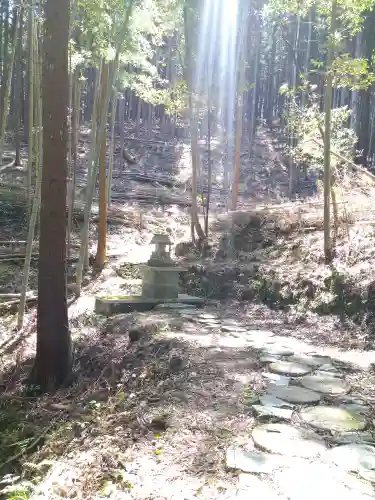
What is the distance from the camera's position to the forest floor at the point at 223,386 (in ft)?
8.67

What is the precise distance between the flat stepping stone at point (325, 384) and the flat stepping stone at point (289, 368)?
0.46 ft

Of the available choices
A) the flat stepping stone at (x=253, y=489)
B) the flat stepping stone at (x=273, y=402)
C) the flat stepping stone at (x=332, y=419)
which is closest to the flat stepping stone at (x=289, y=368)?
A: the flat stepping stone at (x=273, y=402)

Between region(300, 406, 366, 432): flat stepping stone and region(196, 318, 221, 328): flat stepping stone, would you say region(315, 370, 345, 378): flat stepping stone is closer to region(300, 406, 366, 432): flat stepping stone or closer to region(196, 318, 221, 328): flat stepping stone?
region(300, 406, 366, 432): flat stepping stone

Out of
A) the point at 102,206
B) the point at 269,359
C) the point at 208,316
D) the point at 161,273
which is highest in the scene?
the point at 102,206

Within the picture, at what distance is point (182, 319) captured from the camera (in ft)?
22.0

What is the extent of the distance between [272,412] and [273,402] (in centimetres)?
21

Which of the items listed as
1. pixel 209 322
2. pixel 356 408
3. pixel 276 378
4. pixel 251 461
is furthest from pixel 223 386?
pixel 209 322

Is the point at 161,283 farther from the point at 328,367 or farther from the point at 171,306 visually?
the point at 328,367

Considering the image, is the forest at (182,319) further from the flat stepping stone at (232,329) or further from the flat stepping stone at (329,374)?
the flat stepping stone at (232,329)

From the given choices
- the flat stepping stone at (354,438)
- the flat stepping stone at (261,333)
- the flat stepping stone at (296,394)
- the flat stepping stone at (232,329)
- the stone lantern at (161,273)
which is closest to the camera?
the flat stepping stone at (354,438)

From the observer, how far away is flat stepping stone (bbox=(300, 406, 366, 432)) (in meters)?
3.18

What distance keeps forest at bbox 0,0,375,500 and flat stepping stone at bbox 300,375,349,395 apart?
27mm

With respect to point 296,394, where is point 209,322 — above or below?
below

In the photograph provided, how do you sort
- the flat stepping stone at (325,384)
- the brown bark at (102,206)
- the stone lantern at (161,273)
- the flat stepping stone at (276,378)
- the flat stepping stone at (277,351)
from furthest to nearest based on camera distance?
the brown bark at (102,206) < the stone lantern at (161,273) < the flat stepping stone at (277,351) < the flat stepping stone at (276,378) < the flat stepping stone at (325,384)
